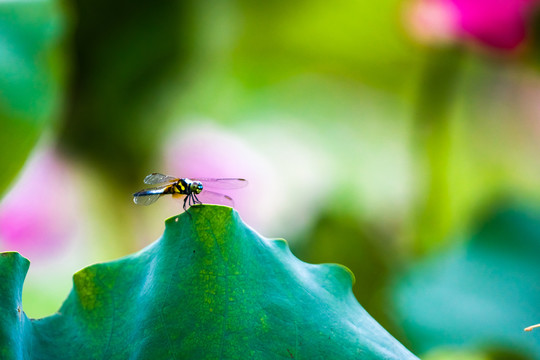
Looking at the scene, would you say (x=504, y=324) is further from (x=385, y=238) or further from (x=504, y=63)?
(x=504, y=63)

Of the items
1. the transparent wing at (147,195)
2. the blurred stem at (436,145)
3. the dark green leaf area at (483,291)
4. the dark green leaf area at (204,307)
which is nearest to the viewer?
the dark green leaf area at (204,307)

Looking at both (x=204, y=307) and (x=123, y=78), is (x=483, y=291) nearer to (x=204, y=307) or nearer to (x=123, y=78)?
(x=204, y=307)

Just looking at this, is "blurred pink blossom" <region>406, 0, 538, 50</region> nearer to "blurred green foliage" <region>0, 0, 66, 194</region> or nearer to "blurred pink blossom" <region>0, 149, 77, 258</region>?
"blurred green foliage" <region>0, 0, 66, 194</region>

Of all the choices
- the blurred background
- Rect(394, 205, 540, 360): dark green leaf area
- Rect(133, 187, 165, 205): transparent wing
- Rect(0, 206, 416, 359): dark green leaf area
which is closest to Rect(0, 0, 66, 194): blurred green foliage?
the blurred background

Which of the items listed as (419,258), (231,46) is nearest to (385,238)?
(419,258)

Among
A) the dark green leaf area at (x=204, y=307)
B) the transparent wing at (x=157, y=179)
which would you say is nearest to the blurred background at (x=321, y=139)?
the transparent wing at (x=157, y=179)

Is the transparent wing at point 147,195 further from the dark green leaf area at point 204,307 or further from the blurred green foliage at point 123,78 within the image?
the blurred green foliage at point 123,78
